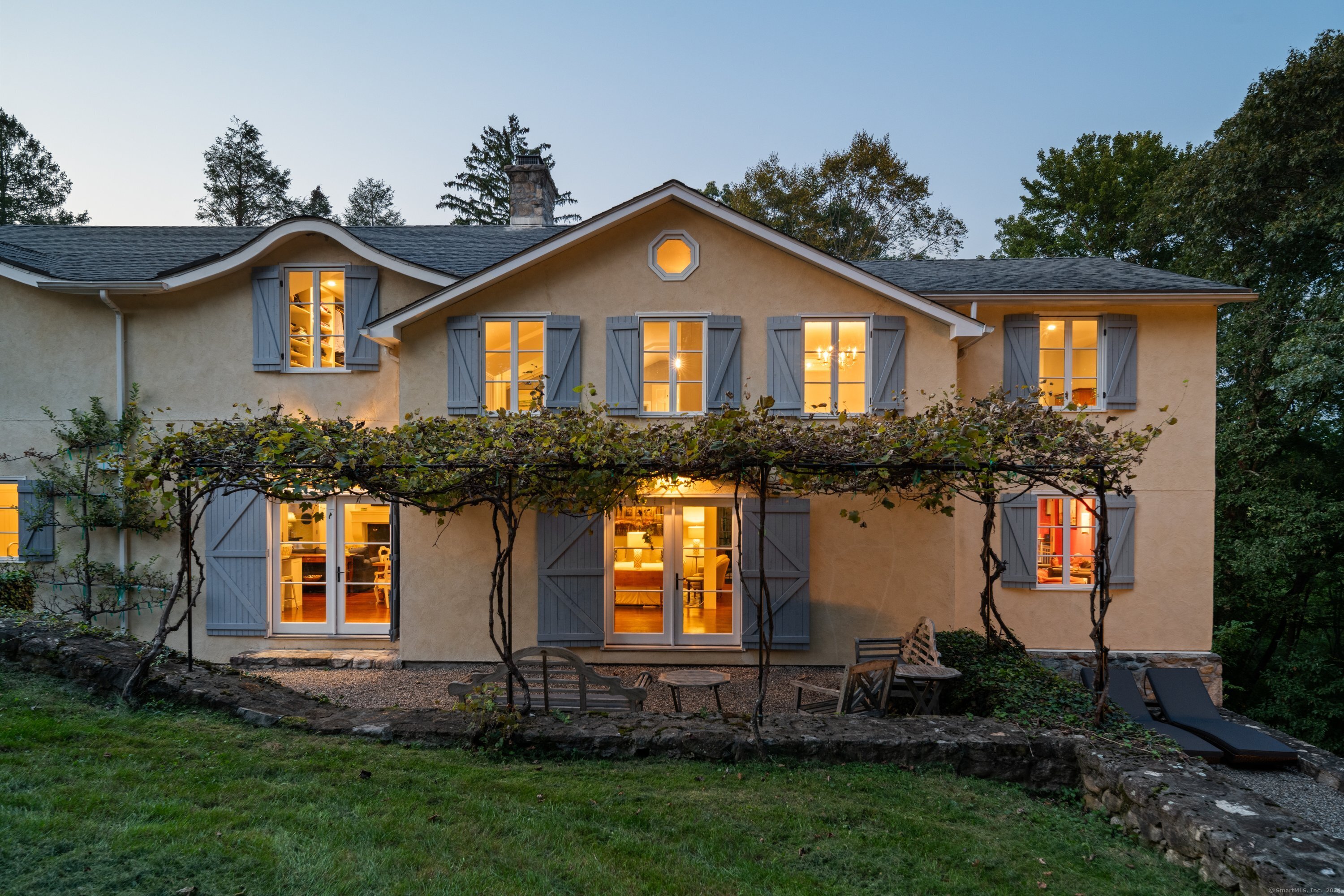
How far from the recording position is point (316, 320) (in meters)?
9.14

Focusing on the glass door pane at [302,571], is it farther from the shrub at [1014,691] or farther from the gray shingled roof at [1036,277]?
the gray shingled roof at [1036,277]

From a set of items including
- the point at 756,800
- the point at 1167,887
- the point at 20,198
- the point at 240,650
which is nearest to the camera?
the point at 1167,887

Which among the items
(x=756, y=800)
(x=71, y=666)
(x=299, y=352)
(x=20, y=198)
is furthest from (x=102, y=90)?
(x=756, y=800)

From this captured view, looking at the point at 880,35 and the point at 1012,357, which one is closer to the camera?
the point at 1012,357

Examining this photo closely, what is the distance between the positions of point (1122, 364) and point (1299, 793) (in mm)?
5363

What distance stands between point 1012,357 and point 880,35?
1693 inches

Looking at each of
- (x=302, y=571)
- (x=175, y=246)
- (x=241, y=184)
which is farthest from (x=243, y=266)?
(x=241, y=184)

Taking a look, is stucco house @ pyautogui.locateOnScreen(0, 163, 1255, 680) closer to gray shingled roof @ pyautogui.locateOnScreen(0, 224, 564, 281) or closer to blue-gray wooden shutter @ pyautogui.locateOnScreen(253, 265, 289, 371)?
blue-gray wooden shutter @ pyautogui.locateOnScreen(253, 265, 289, 371)

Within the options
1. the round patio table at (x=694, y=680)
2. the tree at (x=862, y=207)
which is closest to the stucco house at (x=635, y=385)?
the round patio table at (x=694, y=680)

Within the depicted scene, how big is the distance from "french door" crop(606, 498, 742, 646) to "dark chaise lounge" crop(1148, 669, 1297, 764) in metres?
5.11

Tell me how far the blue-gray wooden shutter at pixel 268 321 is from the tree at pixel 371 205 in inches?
882

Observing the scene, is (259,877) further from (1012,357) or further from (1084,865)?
(1012,357)

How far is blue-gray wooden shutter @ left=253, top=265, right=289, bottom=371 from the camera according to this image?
9.02 meters

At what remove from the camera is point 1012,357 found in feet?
30.3
